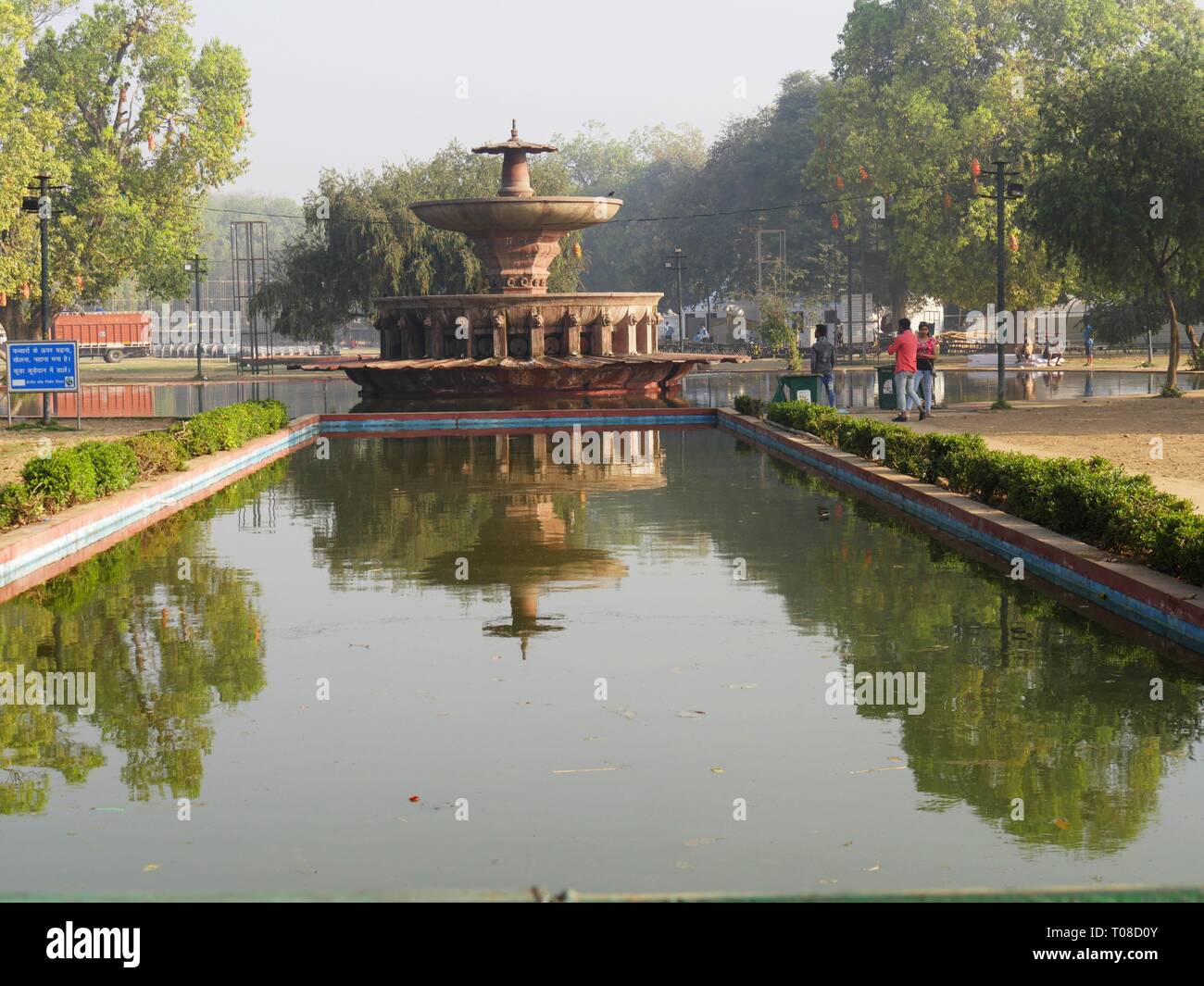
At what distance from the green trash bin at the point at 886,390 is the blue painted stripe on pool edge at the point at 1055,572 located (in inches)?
405

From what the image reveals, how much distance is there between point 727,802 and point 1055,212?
29.2m

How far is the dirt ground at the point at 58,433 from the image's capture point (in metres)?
23.1

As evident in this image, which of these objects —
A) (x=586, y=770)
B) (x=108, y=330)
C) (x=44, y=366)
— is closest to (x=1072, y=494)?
(x=586, y=770)

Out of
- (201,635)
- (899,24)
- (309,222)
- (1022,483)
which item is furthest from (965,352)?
(201,635)

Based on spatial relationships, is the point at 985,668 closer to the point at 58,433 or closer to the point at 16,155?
the point at 58,433

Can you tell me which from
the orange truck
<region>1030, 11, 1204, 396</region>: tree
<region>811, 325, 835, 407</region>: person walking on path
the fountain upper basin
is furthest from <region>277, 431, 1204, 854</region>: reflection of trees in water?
the orange truck

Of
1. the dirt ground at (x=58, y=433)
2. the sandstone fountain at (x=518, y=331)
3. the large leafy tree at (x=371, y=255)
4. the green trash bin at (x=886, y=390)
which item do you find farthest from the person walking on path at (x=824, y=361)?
the large leafy tree at (x=371, y=255)

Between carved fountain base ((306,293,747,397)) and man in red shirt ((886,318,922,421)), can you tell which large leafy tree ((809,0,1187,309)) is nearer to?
carved fountain base ((306,293,747,397))

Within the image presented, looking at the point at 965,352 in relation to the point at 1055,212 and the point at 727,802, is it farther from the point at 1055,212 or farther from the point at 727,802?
the point at 727,802

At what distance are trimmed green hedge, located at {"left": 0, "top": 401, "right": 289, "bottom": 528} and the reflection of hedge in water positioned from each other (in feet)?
22.4

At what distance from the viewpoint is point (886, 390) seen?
31562mm

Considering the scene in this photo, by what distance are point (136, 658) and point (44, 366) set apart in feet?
64.3

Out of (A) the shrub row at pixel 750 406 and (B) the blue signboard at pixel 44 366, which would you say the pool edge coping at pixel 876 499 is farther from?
(B) the blue signboard at pixel 44 366

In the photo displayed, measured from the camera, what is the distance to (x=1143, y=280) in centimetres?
3706
